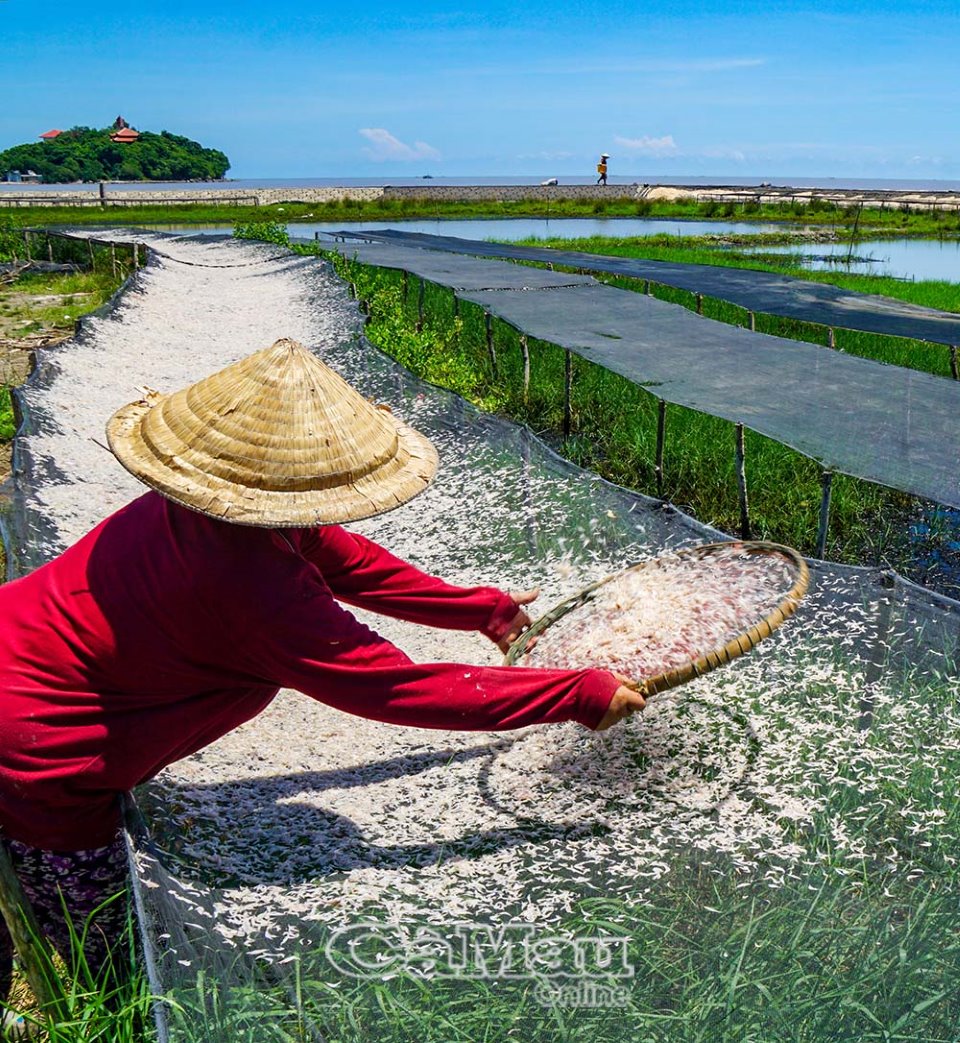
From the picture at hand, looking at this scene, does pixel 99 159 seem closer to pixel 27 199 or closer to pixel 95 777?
pixel 27 199

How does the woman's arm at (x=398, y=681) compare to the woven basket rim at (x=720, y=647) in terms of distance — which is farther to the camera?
the woven basket rim at (x=720, y=647)

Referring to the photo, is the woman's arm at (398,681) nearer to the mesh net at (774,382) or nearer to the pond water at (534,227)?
the mesh net at (774,382)

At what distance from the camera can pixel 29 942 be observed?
5.00 feet

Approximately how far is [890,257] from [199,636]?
18.9 m

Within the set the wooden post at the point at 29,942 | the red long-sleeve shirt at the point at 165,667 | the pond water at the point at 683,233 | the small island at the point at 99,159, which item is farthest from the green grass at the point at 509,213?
the small island at the point at 99,159

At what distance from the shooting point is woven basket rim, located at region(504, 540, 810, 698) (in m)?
1.64

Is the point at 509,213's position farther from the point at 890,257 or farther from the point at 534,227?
the point at 890,257

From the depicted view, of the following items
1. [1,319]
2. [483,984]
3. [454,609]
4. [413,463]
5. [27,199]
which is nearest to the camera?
[483,984]

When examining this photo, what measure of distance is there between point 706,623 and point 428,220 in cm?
2837

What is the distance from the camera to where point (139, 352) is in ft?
21.5

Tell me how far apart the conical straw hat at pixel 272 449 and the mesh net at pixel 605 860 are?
52 cm

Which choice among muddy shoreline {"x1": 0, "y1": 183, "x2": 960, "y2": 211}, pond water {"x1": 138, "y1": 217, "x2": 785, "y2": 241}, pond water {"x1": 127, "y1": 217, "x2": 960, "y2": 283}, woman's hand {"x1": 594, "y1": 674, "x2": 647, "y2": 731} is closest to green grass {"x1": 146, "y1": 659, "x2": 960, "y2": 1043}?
woman's hand {"x1": 594, "y1": 674, "x2": 647, "y2": 731}

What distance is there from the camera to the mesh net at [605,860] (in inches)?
54.2

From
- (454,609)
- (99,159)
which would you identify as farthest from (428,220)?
(99,159)
